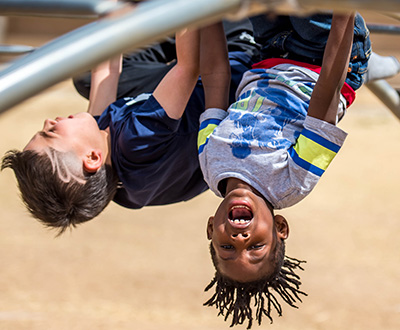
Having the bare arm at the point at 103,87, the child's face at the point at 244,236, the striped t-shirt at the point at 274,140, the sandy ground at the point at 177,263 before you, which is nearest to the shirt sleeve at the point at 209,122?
the striped t-shirt at the point at 274,140

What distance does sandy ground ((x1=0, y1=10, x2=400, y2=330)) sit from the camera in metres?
2.12

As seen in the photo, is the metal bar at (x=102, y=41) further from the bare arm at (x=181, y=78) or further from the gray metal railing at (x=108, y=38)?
the bare arm at (x=181, y=78)

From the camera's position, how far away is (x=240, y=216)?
3.80 feet

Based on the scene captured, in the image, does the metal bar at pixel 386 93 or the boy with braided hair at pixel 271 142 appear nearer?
the boy with braided hair at pixel 271 142

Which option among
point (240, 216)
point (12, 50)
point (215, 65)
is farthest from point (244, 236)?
point (12, 50)

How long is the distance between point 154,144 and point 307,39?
1.20ft

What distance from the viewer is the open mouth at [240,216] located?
3.77 ft

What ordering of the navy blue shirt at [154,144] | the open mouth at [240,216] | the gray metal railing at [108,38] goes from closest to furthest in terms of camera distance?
the gray metal railing at [108,38] < the open mouth at [240,216] < the navy blue shirt at [154,144]

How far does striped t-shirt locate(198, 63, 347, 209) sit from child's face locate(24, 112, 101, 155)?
0.28 m

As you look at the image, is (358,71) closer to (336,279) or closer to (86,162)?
(86,162)

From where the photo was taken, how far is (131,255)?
255 cm

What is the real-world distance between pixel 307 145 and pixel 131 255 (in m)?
1.54

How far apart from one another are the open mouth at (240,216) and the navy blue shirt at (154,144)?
Answer: 0.27 metres

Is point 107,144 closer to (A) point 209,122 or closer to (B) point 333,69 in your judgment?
(A) point 209,122
